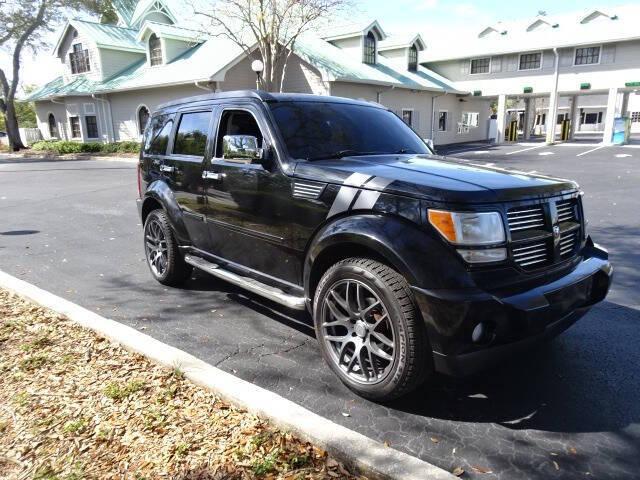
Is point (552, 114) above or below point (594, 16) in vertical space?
below

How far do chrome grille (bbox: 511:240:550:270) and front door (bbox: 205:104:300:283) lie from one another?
5.02 ft

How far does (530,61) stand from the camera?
30.8m

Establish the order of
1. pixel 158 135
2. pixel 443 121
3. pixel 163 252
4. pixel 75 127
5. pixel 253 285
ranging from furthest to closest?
pixel 443 121, pixel 75 127, pixel 158 135, pixel 163 252, pixel 253 285

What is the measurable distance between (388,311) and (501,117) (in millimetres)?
33205

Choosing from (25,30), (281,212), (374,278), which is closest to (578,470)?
(374,278)

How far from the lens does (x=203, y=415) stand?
2906mm

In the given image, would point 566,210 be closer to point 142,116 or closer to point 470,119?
point 142,116

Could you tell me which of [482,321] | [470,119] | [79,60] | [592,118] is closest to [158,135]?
[482,321]

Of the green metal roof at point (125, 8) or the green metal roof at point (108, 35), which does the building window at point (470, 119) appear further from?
the green metal roof at point (125, 8)

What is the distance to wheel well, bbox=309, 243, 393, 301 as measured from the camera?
120 inches

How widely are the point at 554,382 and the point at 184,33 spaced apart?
2903cm

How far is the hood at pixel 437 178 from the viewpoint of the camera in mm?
2799

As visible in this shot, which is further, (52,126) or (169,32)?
(52,126)

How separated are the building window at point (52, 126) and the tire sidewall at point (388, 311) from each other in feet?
123
